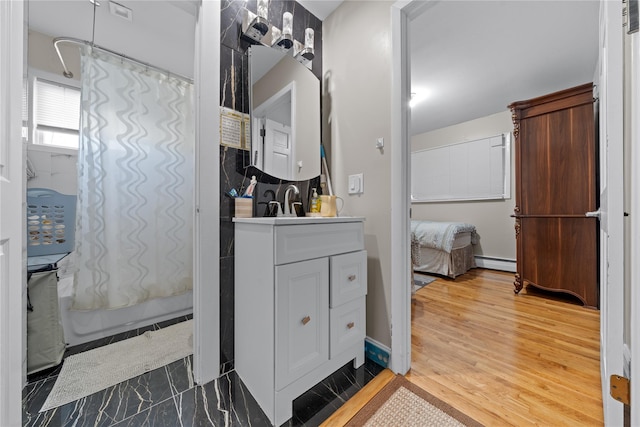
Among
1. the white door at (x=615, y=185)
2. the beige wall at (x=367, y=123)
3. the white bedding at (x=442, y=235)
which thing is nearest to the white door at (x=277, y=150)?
the beige wall at (x=367, y=123)

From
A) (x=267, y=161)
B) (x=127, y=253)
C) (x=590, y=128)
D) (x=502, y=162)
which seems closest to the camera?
(x=267, y=161)

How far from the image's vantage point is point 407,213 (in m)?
1.41

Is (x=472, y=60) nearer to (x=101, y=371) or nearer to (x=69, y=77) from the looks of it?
(x=69, y=77)

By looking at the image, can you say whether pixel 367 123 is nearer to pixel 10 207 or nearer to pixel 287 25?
pixel 287 25

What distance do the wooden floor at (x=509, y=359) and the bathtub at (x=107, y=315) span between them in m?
1.68

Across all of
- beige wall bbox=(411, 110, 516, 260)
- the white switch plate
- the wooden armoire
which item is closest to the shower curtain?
the white switch plate

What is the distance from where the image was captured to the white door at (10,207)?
24.6 inches

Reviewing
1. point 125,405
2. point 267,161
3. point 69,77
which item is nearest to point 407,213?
point 267,161

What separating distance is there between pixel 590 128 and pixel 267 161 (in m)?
2.87

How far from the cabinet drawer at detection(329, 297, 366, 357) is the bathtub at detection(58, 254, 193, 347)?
4.99ft

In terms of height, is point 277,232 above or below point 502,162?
below

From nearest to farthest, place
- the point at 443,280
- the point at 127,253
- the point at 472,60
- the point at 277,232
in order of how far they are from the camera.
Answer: the point at 277,232 → the point at 127,253 → the point at 472,60 → the point at 443,280

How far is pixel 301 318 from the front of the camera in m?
1.12

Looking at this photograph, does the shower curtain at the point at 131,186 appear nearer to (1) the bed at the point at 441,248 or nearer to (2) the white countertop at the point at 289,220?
(2) the white countertop at the point at 289,220
